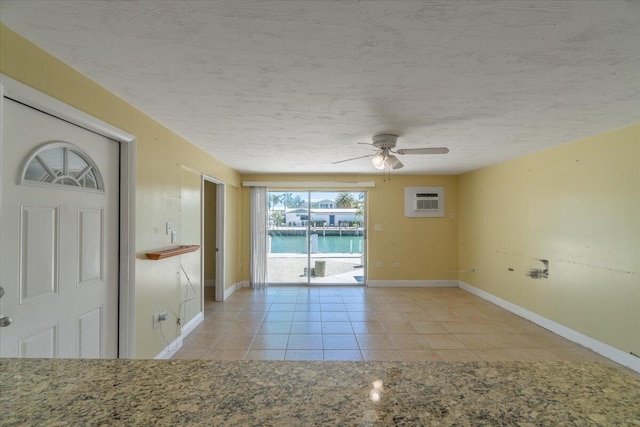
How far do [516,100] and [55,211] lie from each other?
321 cm

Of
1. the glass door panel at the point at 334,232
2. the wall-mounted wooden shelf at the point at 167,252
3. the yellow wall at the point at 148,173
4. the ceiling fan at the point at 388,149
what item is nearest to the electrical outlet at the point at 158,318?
the yellow wall at the point at 148,173

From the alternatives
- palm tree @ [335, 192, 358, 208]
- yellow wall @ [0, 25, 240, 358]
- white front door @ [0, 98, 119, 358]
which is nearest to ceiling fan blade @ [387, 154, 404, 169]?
yellow wall @ [0, 25, 240, 358]

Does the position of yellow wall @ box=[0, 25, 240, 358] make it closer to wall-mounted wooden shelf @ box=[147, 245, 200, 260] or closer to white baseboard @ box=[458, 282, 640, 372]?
wall-mounted wooden shelf @ box=[147, 245, 200, 260]

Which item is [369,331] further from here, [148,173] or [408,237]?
[148,173]

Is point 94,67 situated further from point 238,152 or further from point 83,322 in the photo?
point 238,152

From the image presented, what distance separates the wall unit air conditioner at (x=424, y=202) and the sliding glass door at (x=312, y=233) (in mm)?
943

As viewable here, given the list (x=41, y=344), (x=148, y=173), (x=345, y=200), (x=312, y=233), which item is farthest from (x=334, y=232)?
(x=41, y=344)

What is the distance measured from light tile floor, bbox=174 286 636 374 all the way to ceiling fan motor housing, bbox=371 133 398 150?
221cm

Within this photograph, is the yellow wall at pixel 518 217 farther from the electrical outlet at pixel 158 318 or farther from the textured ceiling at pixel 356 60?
the textured ceiling at pixel 356 60

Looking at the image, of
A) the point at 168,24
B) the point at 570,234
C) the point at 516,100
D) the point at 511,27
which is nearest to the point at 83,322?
the point at 168,24

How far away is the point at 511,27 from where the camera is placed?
1.37m

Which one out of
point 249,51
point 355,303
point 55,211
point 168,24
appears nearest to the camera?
point 168,24

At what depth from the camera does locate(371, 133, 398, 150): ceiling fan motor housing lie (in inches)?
118

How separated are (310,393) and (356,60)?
64.5 inches
